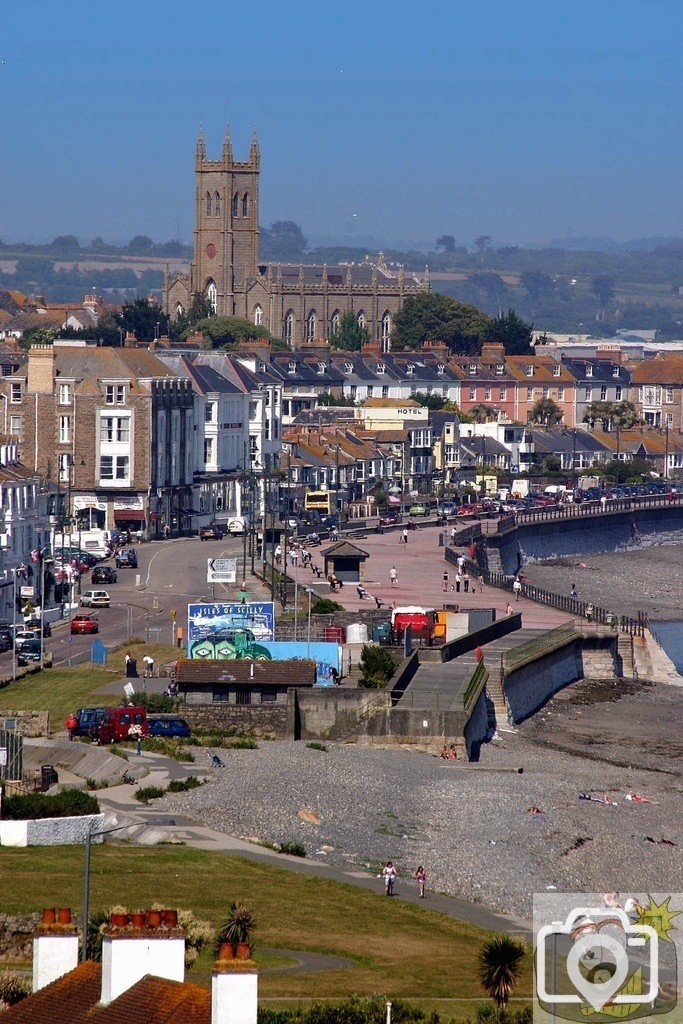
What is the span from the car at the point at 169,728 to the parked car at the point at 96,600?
84.0 feet

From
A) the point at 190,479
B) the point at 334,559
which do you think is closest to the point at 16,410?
the point at 190,479

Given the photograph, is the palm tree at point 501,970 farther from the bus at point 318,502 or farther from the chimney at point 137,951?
the bus at point 318,502

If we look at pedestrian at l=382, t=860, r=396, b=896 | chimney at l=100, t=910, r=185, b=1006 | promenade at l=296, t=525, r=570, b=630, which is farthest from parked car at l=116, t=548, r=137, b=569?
chimney at l=100, t=910, r=185, b=1006

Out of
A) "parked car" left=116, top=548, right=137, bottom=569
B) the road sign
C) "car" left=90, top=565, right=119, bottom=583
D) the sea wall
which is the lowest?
the sea wall

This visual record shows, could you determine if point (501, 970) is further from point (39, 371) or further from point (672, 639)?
point (39, 371)

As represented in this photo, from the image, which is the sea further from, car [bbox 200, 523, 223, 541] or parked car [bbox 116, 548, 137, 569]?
car [bbox 200, 523, 223, 541]

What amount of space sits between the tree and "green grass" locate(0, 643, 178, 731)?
405 feet

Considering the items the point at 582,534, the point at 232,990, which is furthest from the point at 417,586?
the point at 232,990

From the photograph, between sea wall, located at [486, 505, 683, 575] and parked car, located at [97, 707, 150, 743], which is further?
sea wall, located at [486, 505, 683, 575]

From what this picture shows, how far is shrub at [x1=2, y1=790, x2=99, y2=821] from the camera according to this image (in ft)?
117

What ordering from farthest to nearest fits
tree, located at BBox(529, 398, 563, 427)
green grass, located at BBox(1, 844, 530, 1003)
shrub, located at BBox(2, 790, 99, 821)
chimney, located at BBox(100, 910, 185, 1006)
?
tree, located at BBox(529, 398, 563, 427)
shrub, located at BBox(2, 790, 99, 821)
green grass, located at BBox(1, 844, 530, 1003)
chimney, located at BBox(100, 910, 185, 1006)

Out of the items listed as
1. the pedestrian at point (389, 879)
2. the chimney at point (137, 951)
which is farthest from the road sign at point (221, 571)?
the chimney at point (137, 951)

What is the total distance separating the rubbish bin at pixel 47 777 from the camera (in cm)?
3916

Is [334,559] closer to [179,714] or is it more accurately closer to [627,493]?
[179,714]
